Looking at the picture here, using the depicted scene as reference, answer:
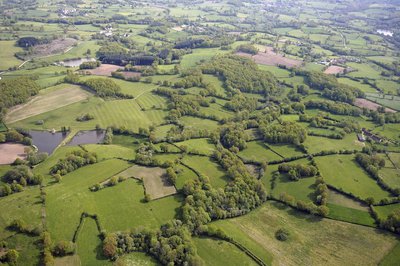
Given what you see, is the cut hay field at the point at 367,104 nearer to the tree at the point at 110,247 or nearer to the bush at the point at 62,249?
the tree at the point at 110,247

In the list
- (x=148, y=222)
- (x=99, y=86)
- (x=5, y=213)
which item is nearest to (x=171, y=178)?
(x=148, y=222)

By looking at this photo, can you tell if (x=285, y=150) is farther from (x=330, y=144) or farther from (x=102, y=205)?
(x=102, y=205)

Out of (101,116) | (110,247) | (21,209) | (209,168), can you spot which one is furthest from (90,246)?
(101,116)

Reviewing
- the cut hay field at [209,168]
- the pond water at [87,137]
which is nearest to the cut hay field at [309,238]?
the cut hay field at [209,168]

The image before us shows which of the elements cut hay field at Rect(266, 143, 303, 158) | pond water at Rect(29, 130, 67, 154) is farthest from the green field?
pond water at Rect(29, 130, 67, 154)

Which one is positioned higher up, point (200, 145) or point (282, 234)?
point (200, 145)

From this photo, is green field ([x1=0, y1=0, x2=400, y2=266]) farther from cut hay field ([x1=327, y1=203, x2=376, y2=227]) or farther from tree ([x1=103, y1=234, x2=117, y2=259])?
tree ([x1=103, y1=234, x2=117, y2=259])

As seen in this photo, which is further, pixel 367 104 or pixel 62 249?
pixel 367 104
